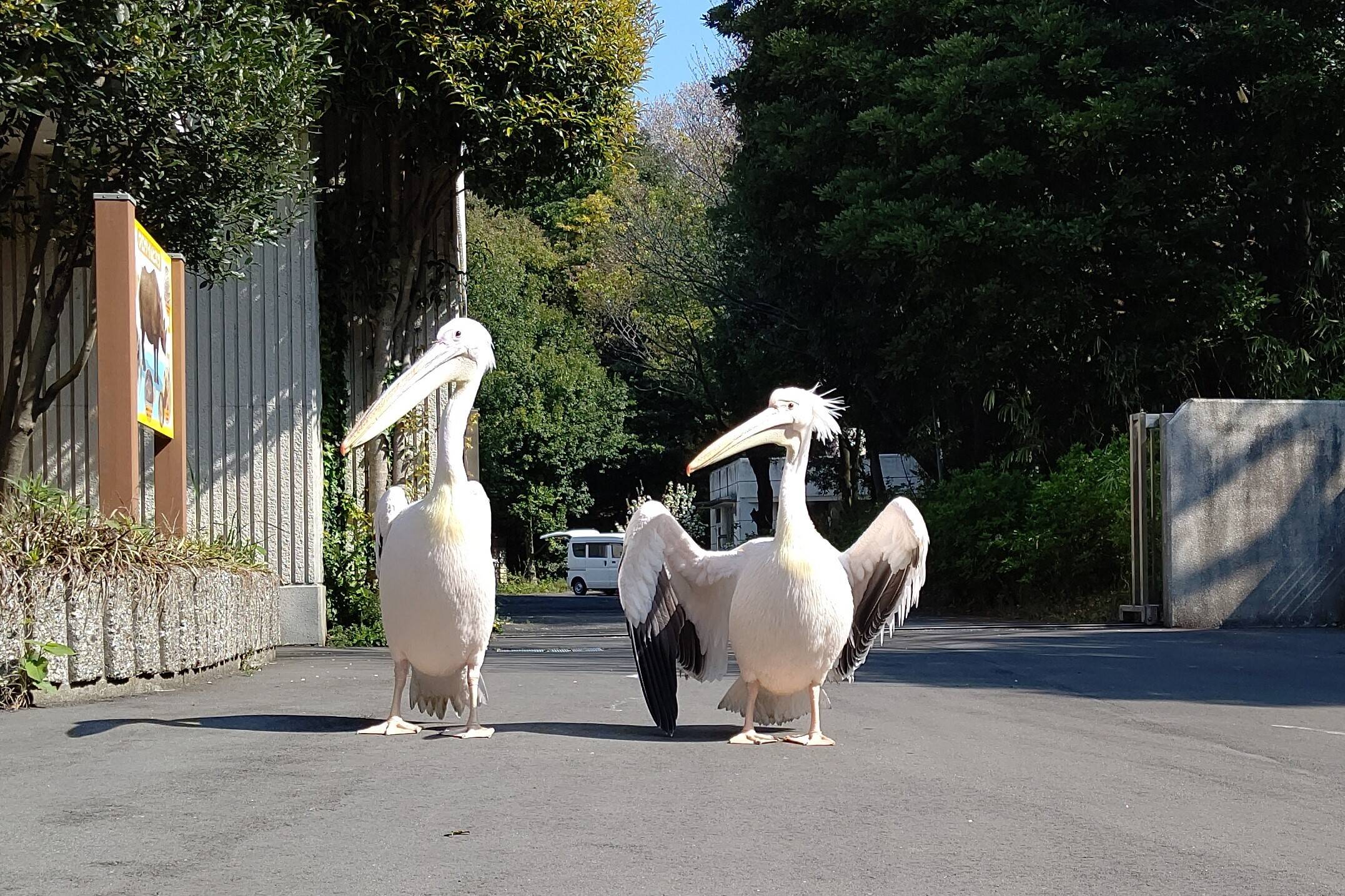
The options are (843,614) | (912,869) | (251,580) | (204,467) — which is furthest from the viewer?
(204,467)

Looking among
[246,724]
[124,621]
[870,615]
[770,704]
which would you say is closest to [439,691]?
[246,724]

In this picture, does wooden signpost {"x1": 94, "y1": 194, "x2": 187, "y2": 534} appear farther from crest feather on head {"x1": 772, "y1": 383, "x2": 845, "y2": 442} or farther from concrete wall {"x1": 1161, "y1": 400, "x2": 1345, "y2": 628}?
concrete wall {"x1": 1161, "y1": 400, "x2": 1345, "y2": 628}

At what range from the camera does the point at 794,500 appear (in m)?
7.23

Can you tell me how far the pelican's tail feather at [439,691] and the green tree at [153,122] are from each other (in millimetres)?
4884

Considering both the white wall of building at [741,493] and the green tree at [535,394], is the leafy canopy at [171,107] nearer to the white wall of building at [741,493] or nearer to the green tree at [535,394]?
the white wall of building at [741,493]

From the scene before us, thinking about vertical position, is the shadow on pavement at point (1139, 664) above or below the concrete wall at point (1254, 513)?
below

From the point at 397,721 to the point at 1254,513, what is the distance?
43.4 ft

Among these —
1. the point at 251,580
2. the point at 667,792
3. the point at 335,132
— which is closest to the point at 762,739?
the point at 667,792

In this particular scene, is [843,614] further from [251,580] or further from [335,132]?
[335,132]

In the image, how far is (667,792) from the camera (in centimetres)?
570

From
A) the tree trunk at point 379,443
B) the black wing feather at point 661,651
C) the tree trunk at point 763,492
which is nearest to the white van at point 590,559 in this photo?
the tree trunk at point 763,492

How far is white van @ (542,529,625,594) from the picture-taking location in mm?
53156

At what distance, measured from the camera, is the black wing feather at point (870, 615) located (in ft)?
25.6

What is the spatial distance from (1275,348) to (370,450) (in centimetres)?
1256
